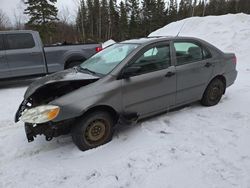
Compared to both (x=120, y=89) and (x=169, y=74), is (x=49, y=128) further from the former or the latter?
(x=169, y=74)

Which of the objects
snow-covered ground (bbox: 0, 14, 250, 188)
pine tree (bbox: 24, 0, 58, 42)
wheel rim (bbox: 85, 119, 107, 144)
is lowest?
snow-covered ground (bbox: 0, 14, 250, 188)

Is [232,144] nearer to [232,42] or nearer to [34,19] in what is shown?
[232,42]

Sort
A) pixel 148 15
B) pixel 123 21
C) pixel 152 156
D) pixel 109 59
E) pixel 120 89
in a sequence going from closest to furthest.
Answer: pixel 152 156, pixel 120 89, pixel 109 59, pixel 123 21, pixel 148 15

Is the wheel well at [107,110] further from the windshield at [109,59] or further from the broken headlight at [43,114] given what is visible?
the windshield at [109,59]

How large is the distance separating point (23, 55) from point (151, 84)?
5.19 meters

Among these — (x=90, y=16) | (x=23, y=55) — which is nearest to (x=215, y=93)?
(x=23, y=55)

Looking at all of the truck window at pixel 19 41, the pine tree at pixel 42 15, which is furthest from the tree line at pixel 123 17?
the truck window at pixel 19 41

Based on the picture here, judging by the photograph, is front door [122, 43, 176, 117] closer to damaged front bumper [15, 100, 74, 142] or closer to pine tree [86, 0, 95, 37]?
damaged front bumper [15, 100, 74, 142]

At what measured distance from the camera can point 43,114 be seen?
305 centimetres

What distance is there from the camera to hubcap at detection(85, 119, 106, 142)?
3.35 metres

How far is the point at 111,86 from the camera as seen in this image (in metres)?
3.44

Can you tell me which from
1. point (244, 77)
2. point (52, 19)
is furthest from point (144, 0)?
point (244, 77)

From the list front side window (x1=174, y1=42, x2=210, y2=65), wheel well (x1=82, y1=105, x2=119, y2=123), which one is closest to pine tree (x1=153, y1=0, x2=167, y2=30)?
front side window (x1=174, y1=42, x2=210, y2=65)

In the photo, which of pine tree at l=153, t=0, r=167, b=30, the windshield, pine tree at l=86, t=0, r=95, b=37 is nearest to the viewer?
the windshield
